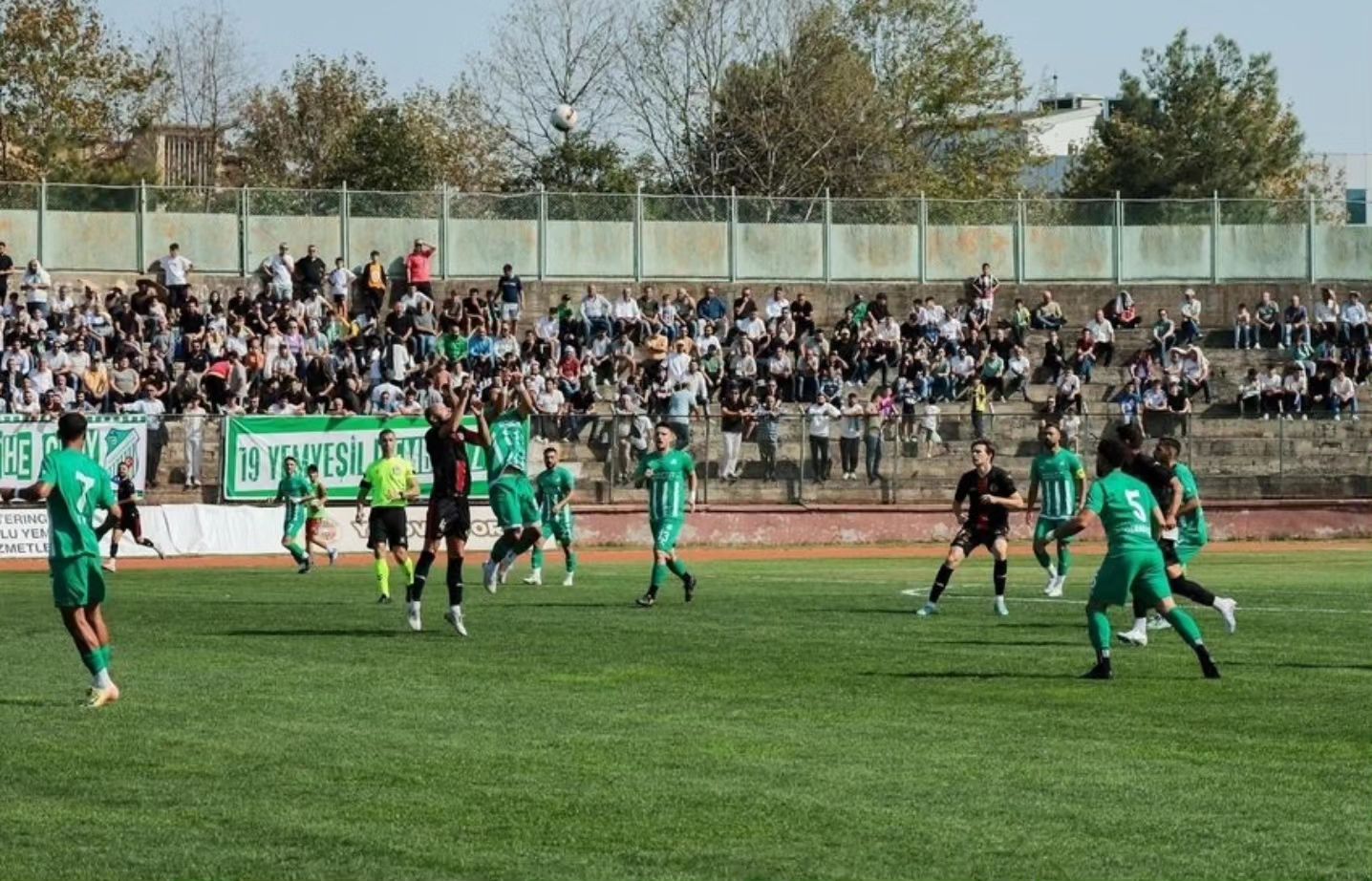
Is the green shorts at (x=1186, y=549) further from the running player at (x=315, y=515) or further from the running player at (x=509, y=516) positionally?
the running player at (x=315, y=515)

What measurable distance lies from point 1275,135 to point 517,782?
99473mm

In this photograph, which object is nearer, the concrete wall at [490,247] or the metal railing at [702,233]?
the metal railing at [702,233]

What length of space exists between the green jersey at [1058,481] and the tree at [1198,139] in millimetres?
72849

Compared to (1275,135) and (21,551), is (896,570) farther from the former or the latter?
(1275,135)

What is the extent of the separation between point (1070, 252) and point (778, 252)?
23.4ft

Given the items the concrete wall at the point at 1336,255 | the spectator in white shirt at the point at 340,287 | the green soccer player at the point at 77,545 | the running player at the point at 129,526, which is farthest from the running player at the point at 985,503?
the concrete wall at the point at 1336,255

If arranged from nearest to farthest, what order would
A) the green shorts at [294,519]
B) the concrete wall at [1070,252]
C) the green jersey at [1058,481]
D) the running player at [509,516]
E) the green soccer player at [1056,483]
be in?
the green soccer player at [1056,483] < the green jersey at [1058,481] < the running player at [509,516] < the green shorts at [294,519] < the concrete wall at [1070,252]

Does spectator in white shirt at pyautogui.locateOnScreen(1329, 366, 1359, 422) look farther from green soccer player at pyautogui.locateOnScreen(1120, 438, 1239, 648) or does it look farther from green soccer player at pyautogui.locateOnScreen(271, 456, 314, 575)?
green soccer player at pyautogui.locateOnScreen(1120, 438, 1239, 648)

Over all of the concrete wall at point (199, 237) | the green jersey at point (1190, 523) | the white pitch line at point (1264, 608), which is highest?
the concrete wall at point (199, 237)

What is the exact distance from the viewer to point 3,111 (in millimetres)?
71938

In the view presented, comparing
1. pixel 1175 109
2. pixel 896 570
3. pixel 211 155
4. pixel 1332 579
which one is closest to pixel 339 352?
pixel 896 570

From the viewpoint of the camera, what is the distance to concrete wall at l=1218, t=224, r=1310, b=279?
56906mm

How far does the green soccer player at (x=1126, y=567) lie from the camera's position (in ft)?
57.6

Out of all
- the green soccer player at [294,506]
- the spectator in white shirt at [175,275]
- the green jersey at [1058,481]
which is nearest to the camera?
the green jersey at [1058,481]
